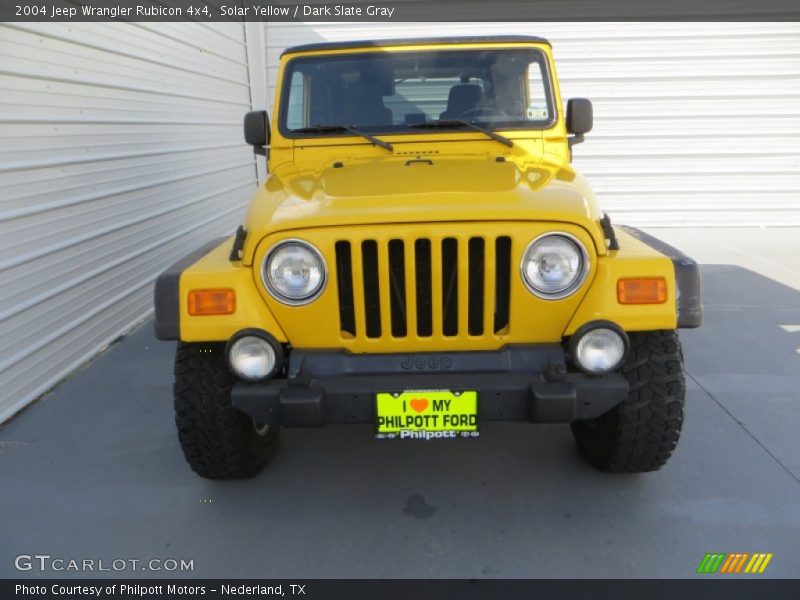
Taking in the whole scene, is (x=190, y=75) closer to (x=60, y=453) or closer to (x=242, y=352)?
(x=60, y=453)

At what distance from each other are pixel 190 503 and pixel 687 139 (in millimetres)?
8121

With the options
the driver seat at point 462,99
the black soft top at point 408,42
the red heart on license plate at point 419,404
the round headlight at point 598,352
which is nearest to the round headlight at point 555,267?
the round headlight at point 598,352

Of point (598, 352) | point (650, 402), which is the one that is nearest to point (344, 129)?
point (598, 352)

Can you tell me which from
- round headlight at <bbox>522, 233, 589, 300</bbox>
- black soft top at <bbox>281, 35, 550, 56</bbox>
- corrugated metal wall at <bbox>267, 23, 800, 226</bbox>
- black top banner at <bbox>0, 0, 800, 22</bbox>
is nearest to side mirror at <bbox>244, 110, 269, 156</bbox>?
black soft top at <bbox>281, 35, 550, 56</bbox>

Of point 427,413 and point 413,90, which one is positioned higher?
point 413,90

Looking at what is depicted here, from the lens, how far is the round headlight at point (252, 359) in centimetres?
218

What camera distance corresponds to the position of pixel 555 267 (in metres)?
2.20

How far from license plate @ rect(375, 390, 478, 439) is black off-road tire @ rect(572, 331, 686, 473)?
0.63m

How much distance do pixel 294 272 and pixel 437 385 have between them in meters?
0.64

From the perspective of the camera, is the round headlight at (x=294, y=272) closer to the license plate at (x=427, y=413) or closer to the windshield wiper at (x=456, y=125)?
the license plate at (x=427, y=413)

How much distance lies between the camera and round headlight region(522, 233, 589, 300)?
2191 millimetres
